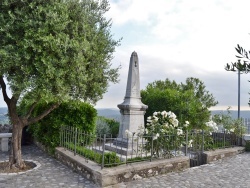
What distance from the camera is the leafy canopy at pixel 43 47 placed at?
6164 millimetres

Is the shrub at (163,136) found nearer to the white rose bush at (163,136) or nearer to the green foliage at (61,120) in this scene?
the white rose bush at (163,136)

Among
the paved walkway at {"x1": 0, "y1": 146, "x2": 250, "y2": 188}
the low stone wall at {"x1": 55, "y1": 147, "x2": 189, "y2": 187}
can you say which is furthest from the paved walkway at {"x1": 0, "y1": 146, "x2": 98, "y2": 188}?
the low stone wall at {"x1": 55, "y1": 147, "x2": 189, "y2": 187}

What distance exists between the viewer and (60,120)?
9219 mm

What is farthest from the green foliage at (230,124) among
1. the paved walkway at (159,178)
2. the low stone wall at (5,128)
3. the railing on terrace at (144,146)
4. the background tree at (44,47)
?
the low stone wall at (5,128)

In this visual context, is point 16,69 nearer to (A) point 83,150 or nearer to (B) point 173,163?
(A) point 83,150

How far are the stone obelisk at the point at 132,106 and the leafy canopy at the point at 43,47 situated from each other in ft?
10.5

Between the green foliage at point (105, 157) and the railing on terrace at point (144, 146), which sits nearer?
the green foliage at point (105, 157)

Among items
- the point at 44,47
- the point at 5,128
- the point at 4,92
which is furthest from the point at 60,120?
the point at 5,128

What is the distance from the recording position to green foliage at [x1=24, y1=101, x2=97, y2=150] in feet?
30.1

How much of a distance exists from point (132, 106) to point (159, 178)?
359 cm

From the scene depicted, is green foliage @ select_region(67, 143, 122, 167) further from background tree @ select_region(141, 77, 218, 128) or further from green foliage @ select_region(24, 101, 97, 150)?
background tree @ select_region(141, 77, 218, 128)

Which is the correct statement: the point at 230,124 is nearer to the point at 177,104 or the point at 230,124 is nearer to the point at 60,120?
the point at 177,104

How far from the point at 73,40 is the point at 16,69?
5.40ft

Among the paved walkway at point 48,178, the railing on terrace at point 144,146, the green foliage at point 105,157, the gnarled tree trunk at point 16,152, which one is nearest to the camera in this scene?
the paved walkway at point 48,178
